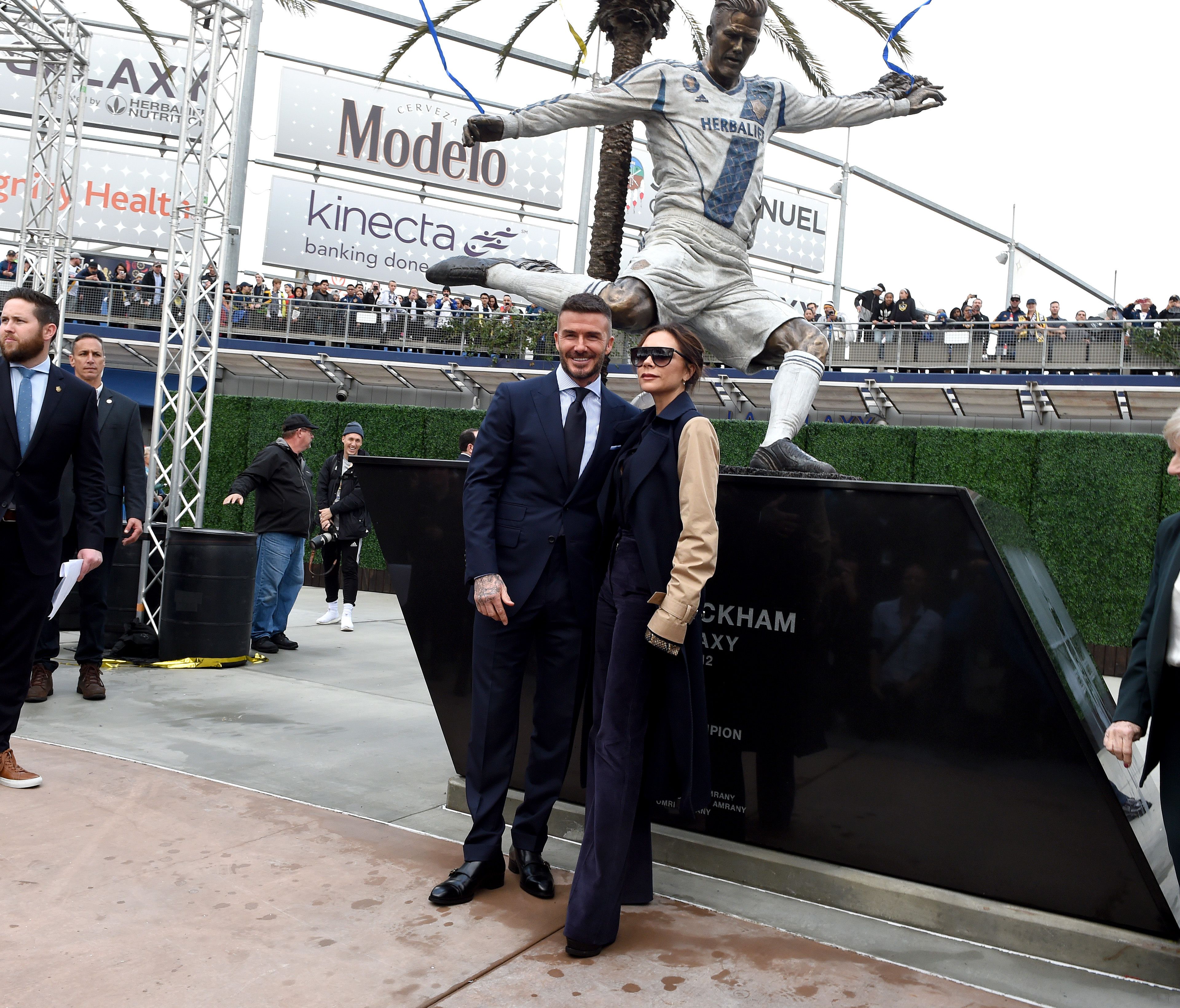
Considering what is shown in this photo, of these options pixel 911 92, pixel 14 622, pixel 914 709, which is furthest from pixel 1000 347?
pixel 14 622

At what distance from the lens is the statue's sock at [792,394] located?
4.18 metres

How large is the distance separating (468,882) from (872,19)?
29.1ft

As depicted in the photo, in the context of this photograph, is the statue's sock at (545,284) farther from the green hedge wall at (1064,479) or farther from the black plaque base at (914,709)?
the green hedge wall at (1064,479)

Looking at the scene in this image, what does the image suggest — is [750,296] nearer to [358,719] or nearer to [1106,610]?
[358,719]

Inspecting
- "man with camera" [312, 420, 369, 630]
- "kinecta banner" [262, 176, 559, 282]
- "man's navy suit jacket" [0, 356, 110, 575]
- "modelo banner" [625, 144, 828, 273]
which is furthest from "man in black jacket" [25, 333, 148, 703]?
"modelo banner" [625, 144, 828, 273]

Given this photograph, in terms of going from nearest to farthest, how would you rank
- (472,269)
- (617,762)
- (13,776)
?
(617,762), (13,776), (472,269)

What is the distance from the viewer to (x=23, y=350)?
435cm

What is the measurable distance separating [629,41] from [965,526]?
25.2 feet

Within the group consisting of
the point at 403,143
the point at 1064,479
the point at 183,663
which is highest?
the point at 403,143

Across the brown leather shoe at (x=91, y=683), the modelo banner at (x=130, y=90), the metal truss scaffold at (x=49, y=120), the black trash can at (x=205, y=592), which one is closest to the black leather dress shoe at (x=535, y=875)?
the brown leather shoe at (x=91, y=683)

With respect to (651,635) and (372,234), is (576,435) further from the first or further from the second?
(372,234)

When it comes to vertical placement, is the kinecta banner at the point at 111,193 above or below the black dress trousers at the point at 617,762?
above

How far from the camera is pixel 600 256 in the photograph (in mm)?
9664

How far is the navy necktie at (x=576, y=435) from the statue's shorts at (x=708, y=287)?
105cm
